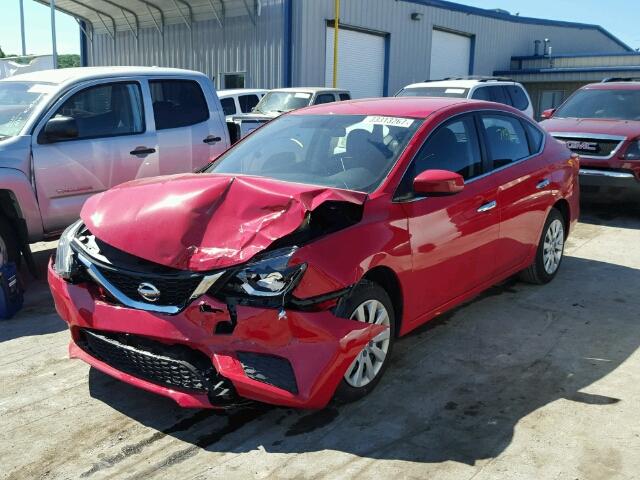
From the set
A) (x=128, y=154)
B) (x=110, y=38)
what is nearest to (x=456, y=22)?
(x=110, y=38)

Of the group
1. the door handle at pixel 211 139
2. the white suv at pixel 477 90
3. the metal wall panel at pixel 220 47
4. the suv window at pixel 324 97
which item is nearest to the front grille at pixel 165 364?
the door handle at pixel 211 139

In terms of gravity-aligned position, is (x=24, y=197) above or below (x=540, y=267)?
above

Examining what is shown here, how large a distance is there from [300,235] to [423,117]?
5.19 ft

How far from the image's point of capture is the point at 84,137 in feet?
19.8

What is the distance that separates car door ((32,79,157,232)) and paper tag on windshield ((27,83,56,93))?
191 mm

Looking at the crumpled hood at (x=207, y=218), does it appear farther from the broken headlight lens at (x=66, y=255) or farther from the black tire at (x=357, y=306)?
the black tire at (x=357, y=306)

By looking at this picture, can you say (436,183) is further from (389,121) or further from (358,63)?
(358,63)

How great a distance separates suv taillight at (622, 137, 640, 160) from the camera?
342 inches

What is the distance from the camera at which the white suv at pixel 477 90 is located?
11594 millimetres

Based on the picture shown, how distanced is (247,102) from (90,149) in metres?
9.23

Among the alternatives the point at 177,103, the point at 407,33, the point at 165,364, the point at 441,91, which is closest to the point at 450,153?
the point at 165,364

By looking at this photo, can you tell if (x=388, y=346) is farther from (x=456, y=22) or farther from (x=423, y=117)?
(x=456, y=22)

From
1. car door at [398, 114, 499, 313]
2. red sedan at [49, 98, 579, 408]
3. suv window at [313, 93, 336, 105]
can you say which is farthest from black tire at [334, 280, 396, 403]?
suv window at [313, 93, 336, 105]

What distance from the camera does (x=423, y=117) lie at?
4328mm
